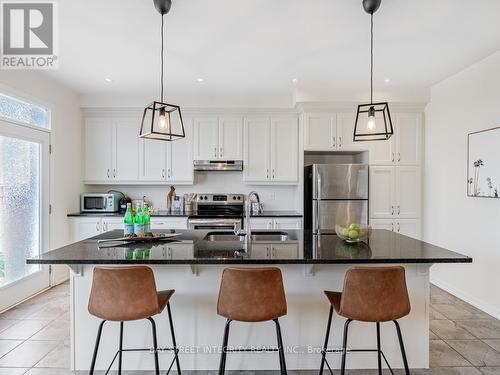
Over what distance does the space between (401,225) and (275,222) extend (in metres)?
1.79

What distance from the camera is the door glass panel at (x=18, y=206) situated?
3283 millimetres

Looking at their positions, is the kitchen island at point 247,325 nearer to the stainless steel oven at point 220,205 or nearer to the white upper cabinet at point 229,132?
the stainless steel oven at point 220,205

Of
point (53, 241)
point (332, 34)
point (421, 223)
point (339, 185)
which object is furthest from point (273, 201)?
point (53, 241)

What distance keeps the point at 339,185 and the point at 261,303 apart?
2.72 metres

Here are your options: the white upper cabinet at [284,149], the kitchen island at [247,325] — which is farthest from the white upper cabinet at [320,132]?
the kitchen island at [247,325]

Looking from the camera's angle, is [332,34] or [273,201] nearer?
[332,34]

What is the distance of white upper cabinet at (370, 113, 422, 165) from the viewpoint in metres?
4.38

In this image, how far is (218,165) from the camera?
4.60 metres

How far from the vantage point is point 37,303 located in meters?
3.43

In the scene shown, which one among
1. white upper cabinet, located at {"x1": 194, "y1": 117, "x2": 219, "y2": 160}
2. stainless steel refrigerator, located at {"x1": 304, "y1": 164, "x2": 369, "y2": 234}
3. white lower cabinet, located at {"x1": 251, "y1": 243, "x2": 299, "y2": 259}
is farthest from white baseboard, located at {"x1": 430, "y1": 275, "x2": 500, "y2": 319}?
white upper cabinet, located at {"x1": 194, "y1": 117, "x2": 219, "y2": 160}

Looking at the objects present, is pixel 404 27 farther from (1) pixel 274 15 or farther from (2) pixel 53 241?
(2) pixel 53 241

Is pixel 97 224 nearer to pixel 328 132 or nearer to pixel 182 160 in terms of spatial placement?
pixel 182 160

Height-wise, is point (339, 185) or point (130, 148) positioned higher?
point (130, 148)

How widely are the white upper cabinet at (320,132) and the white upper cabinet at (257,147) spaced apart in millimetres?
604
